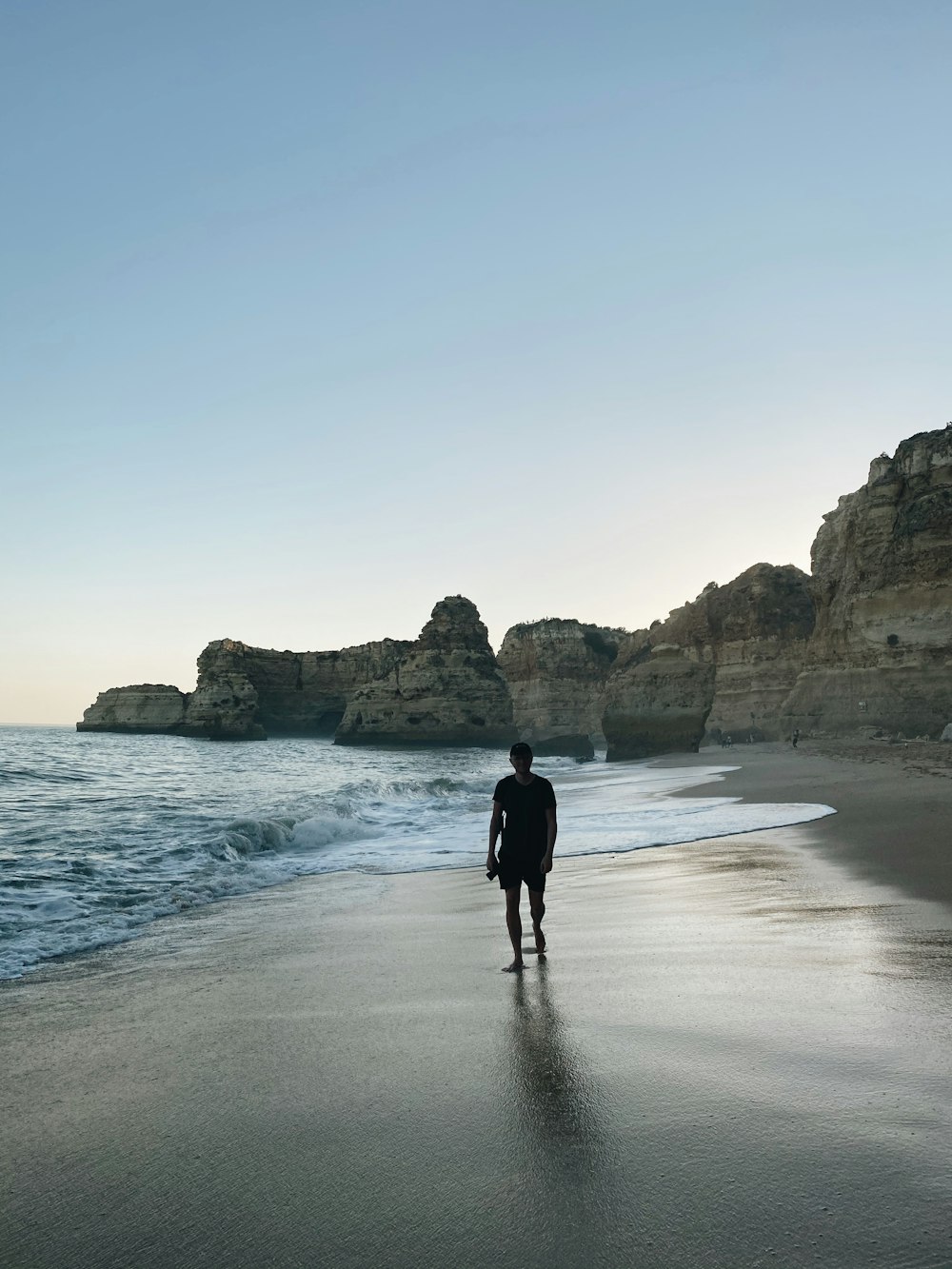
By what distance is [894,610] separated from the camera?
1105 inches

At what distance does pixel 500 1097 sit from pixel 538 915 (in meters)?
2.31

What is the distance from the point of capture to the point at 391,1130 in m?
2.59

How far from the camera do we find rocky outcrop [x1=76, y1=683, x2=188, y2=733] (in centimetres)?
9512

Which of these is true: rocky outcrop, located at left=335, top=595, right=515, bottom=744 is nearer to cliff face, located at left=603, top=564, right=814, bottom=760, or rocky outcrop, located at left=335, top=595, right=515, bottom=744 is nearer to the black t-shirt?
cliff face, located at left=603, top=564, right=814, bottom=760

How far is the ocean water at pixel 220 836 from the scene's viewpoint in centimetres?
726

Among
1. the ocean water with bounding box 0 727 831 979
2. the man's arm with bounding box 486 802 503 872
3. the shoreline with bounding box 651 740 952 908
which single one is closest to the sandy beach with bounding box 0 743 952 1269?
the man's arm with bounding box 486 802 503 872

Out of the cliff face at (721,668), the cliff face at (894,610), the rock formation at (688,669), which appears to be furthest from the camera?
the cliff face at (721,668)

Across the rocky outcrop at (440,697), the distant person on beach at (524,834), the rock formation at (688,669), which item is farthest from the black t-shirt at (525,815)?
the rocky outcrop at (440,697)

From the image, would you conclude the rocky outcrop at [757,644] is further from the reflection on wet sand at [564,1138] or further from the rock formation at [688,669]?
the reflection on wet sand at [564,1138]

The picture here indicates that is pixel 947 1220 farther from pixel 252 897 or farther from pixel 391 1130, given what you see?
pixel 252 897

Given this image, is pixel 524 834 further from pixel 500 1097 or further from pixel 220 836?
pixel 220 836

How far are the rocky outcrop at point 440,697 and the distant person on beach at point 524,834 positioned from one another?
66551 millimetres

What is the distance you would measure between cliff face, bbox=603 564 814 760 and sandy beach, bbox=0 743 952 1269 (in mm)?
33170

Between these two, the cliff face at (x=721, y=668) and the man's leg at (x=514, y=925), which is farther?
the cliff face at (x=721, y=668)
